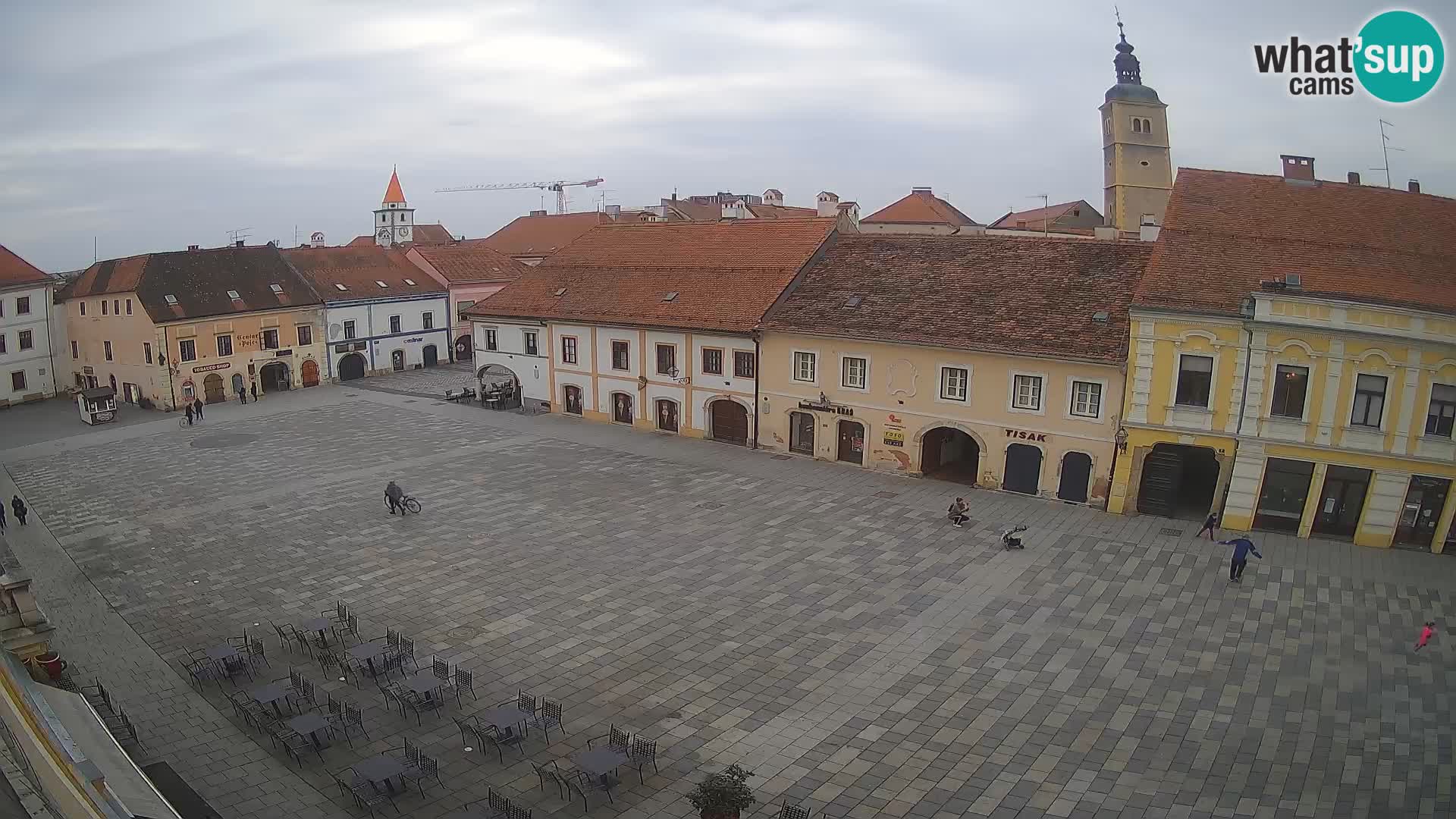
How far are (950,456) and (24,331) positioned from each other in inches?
2011

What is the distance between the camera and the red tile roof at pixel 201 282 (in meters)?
49.7

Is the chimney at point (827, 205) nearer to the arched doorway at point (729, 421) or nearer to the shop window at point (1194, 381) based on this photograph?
the arched doorway at point (729, 421)

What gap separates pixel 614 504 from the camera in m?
31.0

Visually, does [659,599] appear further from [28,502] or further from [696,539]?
[28,502]

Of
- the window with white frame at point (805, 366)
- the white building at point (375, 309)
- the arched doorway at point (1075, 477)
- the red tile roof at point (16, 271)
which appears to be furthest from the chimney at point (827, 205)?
the red tile roof at point (16, 271)

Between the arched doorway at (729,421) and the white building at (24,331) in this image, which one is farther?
the white building at (24,331)

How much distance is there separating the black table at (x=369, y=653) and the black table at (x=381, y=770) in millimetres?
3896

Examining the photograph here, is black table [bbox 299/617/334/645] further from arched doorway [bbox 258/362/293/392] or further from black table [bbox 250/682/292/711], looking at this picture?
arched doorway [bbox 258/362/293/392]

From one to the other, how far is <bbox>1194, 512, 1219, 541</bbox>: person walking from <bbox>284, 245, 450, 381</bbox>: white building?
47.6 m

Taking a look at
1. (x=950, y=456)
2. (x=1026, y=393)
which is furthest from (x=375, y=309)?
(x=1026, y=393)

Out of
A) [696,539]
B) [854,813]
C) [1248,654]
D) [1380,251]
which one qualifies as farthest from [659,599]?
[1380,251]

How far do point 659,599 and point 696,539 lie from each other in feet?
14.4

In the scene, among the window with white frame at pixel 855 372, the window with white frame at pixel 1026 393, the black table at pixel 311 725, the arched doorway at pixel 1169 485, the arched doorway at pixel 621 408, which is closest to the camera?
the black table at pixel 311 725

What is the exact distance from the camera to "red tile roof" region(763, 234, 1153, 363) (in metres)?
30.4
